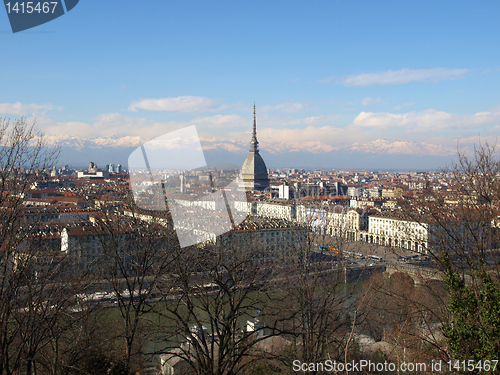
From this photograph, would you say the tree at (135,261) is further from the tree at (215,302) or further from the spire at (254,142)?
the spire at (254,142)

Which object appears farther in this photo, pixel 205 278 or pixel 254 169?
pixel 254 169

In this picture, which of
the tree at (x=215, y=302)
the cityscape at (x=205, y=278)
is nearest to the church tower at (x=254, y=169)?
the cityscape at (x=205, y=278)

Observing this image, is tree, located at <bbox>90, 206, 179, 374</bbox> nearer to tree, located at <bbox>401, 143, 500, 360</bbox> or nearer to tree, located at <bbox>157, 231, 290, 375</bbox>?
tree, located at <bbox>157, 231, 290, 375</bbox>

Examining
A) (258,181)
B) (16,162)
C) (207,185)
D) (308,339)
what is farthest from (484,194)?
Answer: (258,181)

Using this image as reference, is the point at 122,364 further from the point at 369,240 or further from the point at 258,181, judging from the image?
the point at 258,181

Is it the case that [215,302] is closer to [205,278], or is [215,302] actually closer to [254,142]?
[205,278]

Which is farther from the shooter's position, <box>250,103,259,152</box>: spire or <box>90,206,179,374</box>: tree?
<box>250,103,259,152</box>: spire

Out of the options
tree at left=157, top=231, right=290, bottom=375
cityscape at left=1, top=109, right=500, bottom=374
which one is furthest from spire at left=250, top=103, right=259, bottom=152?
tree at left=157, top=231, right=290, bottom=375

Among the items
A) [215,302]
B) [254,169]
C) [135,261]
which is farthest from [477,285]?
[254,169]

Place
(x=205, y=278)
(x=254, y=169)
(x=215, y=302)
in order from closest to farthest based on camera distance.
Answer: (x=215, y=302), (x=205, y=278), (x=254, y=169)
